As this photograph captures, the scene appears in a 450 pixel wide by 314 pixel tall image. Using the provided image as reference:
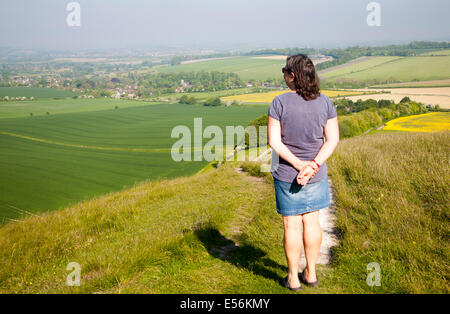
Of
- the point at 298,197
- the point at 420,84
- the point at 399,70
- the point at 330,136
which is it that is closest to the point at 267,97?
the point at 420,84

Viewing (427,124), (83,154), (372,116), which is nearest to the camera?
(427,124)

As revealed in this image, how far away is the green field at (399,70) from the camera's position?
66.5 meters

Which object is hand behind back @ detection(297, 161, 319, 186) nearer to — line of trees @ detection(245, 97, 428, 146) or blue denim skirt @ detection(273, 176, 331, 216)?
blue denim skirt @ detection(273, 176, 331, 216)

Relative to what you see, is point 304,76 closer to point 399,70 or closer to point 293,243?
point 293,243

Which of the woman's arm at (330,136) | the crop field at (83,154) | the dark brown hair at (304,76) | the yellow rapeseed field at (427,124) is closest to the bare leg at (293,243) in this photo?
the woman's arm at (330,136)

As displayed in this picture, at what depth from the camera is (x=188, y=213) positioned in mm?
5785

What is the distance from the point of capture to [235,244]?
4.34 metres

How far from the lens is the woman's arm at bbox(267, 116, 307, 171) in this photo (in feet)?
9.23

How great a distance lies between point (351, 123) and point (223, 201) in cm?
3743

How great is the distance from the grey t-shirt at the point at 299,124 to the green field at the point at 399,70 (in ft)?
235

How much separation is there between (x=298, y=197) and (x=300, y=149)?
44cm

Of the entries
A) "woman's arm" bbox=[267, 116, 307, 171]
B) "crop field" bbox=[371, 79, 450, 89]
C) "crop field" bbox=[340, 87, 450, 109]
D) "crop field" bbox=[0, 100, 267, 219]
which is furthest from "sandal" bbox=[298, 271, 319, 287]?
"crop field" bbox=[371, 79, 450, 89]

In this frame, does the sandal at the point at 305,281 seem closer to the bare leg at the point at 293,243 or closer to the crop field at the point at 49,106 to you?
the bare leg at the point at 293,243
